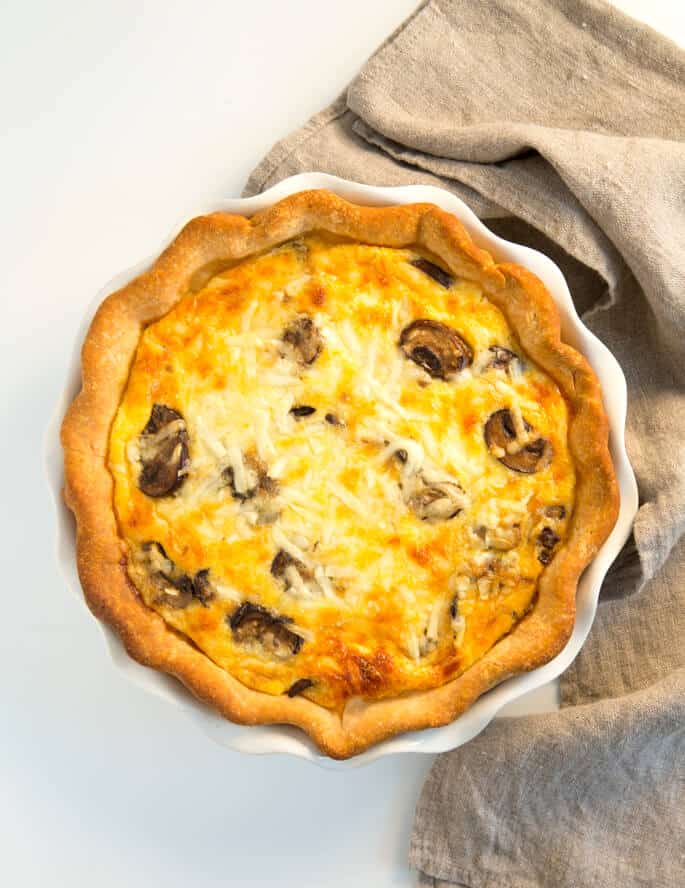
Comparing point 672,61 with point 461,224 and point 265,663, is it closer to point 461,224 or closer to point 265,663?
point 461,224

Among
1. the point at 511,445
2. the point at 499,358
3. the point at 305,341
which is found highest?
the point at 305,341

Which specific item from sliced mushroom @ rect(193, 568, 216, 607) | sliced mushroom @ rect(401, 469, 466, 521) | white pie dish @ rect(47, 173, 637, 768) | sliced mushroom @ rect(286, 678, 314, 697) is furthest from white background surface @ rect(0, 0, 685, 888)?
sliced mushroom @ rect(401, 469, 466, 521)

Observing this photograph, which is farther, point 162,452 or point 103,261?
point 103,261

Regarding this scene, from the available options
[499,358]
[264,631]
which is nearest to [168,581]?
[264,631]

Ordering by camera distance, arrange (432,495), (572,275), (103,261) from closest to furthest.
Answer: (432,495)
(572,275)
(103,261)

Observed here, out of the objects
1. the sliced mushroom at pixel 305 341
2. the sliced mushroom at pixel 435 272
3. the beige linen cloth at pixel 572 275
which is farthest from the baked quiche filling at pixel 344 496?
the beige linen cloth at pixel 572 275

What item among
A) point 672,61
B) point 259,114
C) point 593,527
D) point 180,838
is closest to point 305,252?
point 259,114

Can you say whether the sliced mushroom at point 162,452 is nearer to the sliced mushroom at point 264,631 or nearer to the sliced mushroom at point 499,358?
the sliced mushroom at point 264,631

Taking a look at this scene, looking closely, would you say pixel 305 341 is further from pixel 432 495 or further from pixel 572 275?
pixel 572 275
